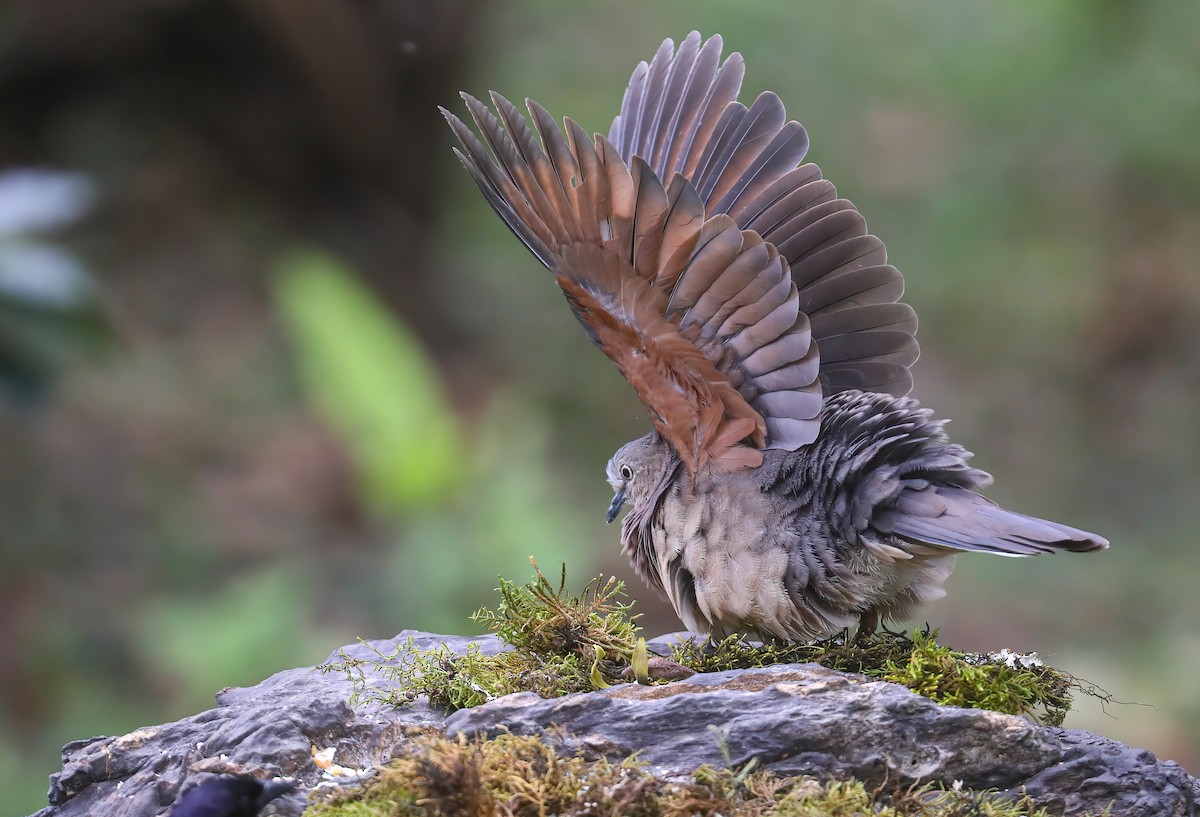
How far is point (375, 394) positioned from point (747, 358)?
5.26 m

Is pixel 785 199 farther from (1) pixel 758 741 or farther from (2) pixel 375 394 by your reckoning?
(2) pixel 375 394

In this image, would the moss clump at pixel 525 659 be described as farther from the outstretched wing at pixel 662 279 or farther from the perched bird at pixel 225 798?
the outstretched wing at pixel 662 279

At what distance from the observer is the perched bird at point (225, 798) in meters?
3.10

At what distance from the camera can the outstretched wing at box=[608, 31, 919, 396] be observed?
15.0 feet

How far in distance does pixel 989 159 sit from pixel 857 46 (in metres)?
2.05

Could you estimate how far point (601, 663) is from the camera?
409cm

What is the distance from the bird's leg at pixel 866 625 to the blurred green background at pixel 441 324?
4102mm

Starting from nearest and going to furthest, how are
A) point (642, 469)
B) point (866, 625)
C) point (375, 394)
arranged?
point (866, 625) < point (642, 469) < point (375, 394)

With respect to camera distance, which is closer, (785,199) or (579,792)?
(579,792)

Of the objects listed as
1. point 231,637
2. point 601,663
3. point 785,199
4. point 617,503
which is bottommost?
point 601,663

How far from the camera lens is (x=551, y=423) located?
11492 millimetres

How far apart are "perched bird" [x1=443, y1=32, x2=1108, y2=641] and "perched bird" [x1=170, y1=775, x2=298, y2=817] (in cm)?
176

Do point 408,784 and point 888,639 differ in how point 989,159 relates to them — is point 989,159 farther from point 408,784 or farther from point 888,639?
point 408,784

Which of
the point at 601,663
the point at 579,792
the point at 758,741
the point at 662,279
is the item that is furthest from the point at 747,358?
the point at 579,792
